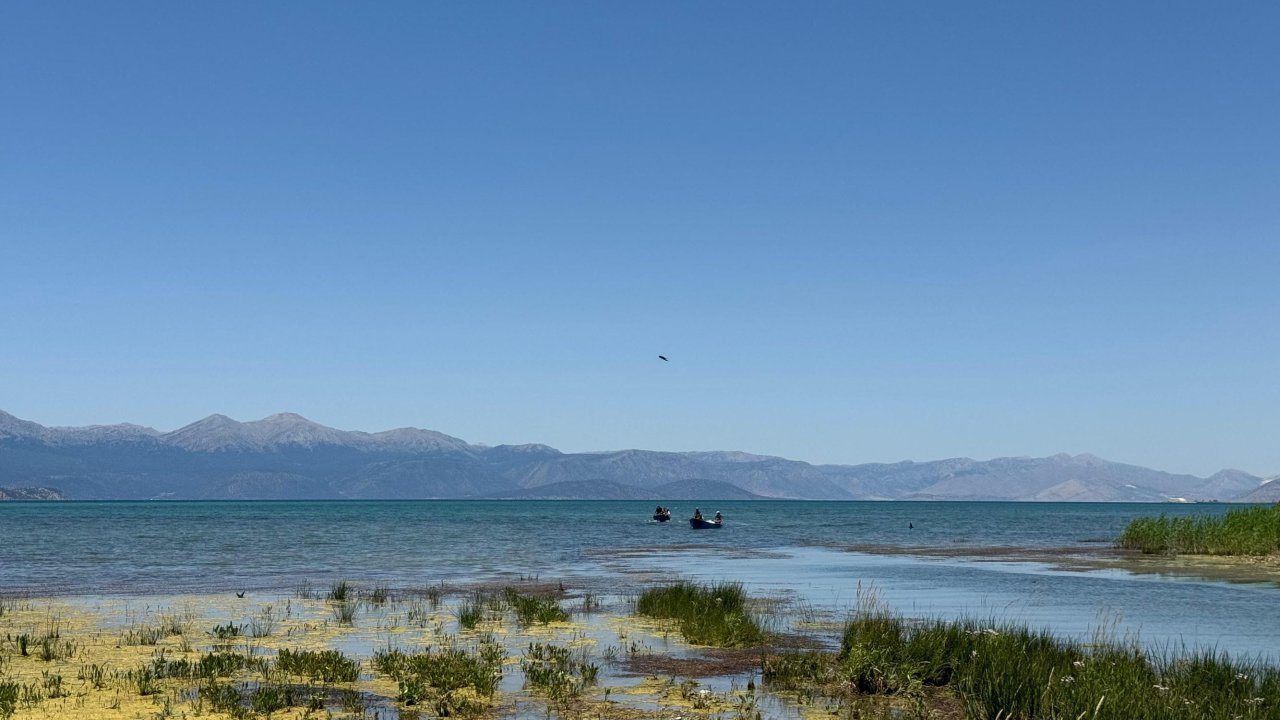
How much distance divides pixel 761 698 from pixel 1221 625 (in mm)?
18184

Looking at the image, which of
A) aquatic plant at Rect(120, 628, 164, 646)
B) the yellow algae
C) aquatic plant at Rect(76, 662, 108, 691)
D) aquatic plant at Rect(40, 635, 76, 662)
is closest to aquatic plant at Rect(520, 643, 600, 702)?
the yellow algae

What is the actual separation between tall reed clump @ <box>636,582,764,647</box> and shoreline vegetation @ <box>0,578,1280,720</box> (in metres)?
0.08

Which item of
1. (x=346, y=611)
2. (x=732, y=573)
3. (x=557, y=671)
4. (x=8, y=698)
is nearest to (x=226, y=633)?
(x=346, y=611)

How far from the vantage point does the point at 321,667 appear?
19391mm

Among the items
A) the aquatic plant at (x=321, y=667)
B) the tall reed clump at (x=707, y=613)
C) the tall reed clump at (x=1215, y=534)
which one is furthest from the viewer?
the tall reed clump at (x=1215, y=534)

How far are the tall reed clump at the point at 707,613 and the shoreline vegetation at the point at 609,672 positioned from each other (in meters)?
0.08

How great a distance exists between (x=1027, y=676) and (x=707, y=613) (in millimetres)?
11266

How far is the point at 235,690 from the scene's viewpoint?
57.5ft

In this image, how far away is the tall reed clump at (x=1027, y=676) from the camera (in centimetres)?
1460

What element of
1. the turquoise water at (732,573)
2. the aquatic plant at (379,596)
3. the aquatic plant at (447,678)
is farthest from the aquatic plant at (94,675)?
the turquoise water at (732,573)

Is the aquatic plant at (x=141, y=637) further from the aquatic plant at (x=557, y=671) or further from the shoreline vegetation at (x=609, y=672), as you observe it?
the aquatic plant at (x=557, y=671)

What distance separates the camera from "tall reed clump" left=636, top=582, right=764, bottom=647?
24.5m

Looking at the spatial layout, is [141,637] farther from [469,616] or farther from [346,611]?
[469,616]

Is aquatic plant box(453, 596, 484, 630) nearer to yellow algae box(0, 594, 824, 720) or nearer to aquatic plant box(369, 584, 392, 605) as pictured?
yellow algae box(0, 594, 824, 720)
